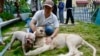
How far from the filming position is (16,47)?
7.30 m

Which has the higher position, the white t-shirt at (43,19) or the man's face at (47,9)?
the man's face at (47,9)

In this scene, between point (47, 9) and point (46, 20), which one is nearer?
point (47, 9)

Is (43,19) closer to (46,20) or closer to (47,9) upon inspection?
(46,20)

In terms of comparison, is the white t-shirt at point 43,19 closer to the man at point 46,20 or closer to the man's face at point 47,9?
the man at point 46,20

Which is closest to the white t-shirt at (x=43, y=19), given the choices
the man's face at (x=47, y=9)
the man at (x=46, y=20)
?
the man at (x=46, y=20)

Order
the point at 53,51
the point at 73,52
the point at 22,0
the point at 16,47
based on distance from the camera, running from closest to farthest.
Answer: the point at 73,52 < the point at 53,51 < the point at 16,47 < the point at 22,0

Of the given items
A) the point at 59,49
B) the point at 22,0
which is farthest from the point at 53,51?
the point at 22,0

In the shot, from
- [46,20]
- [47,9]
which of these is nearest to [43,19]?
[46,20]

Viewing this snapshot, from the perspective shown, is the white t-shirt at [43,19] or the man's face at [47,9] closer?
the man's face at [47,9]

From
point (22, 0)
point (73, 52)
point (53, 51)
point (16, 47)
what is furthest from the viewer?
point (22, 0)

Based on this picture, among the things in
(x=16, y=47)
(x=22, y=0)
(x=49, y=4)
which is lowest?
(x=22, y=0)

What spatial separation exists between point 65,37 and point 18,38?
1.05m

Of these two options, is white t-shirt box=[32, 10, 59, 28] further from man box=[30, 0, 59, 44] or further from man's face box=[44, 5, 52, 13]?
man's face box=[44, 5, 52, 13]

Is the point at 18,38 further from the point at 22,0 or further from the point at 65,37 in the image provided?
the point at 22,0
